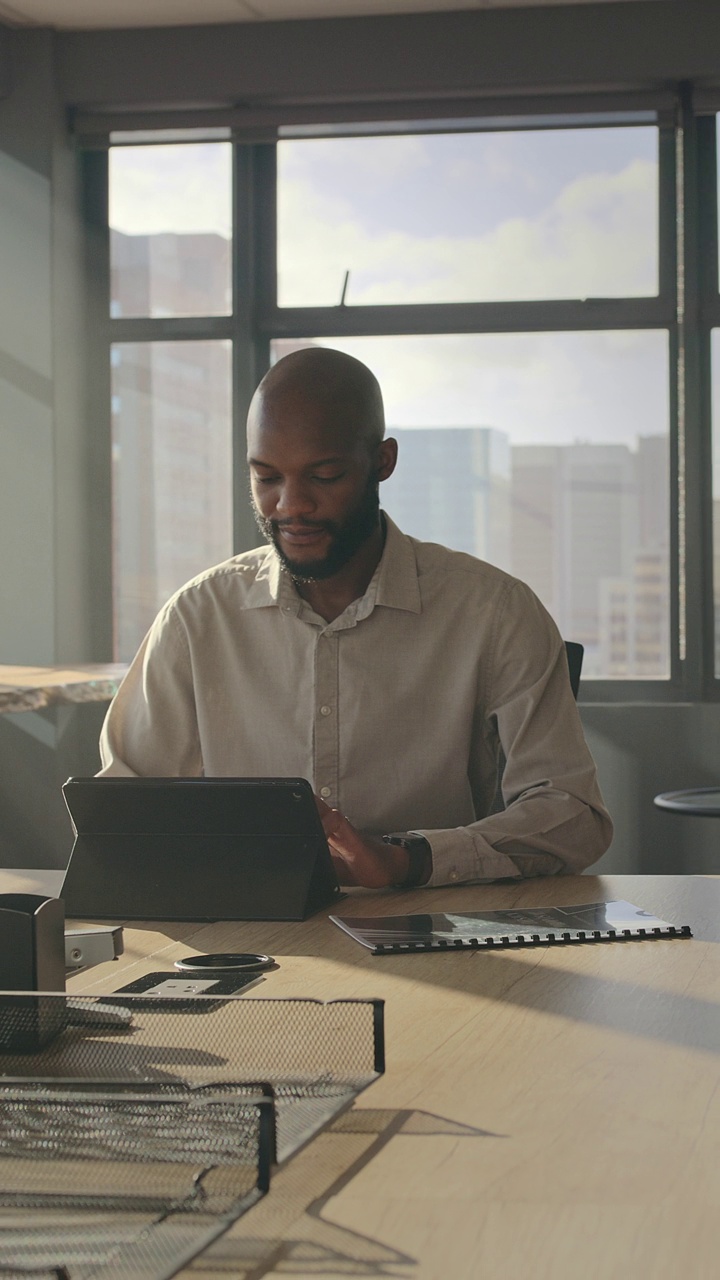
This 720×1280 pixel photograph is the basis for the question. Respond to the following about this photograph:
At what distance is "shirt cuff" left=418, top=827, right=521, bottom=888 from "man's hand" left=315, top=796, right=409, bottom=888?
0.04 meters

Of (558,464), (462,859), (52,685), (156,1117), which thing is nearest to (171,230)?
(558,464)

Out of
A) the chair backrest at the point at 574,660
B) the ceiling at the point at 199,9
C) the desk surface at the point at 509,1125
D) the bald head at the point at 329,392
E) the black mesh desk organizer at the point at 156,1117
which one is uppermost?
the ceiling at the point at 199,9

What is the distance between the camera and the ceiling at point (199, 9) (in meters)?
4.21

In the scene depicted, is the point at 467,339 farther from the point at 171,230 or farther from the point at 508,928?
the point at 508,928

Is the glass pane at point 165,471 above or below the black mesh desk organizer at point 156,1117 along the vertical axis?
above

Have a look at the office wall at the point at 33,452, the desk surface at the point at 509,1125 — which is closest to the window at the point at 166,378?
the office wall at the point at 33,452

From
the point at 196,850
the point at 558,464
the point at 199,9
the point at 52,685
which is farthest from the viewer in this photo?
the point at 558,464

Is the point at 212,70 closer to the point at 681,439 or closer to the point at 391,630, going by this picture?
the point at 681,439

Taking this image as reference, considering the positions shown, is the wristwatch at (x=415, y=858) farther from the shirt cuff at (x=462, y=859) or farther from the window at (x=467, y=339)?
the window at (x=467, y=339)

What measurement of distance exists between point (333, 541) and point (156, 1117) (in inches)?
47.7

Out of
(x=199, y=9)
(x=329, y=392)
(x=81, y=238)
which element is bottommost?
(x=329, y=392)

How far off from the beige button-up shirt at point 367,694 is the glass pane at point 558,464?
2574mm

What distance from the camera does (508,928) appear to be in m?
1.26

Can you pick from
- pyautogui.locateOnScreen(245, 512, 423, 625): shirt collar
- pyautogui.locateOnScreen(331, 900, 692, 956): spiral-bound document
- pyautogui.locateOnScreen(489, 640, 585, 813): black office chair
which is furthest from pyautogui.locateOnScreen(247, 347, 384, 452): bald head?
pyautogui.locateOnScreen(331, 900, 692, 956): spiral-bound document
